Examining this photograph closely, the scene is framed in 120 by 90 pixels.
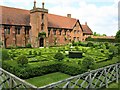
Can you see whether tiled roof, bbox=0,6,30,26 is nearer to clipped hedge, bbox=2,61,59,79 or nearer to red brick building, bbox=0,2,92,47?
red brick building, bbox=0,2,92,47

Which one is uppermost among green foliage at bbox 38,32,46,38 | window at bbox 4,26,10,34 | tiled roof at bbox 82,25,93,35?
tiled roof at bbox 82,25,93,35

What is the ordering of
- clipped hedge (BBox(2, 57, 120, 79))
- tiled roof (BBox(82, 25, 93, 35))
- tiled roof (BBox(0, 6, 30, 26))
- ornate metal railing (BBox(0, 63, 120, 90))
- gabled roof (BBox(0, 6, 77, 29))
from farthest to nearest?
tiled roof (BBox(82, 25, 93, 35)) < gabled roof (BBox(0, 6, 77, 29)) < tiled roof (BBox(0, 6, 30, 26)) < clipped hedge (BBox(2, 57, 120, 79)) < ornate metal railing (BBox(0, 63, 120, 90))

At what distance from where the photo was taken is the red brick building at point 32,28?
37375mm

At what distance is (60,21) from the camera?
51.1 meters

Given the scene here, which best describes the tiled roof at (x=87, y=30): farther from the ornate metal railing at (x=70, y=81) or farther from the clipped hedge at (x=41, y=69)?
the ornate metal railing at (x=70, y=81)

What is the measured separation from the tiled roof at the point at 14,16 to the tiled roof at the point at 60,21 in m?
6.88

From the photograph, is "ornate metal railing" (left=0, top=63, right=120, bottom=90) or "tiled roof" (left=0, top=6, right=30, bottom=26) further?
"tiled roof" (left=0, top=6, right=30, bottom=26)

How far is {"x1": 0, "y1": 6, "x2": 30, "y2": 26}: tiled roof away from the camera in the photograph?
3755cm

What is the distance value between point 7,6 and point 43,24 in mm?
9666

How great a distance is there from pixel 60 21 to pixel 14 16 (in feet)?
51.1

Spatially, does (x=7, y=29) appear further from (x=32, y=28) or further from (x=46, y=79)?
(x=46, y=79)

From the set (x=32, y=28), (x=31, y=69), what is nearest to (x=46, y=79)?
(x=31, y=69)

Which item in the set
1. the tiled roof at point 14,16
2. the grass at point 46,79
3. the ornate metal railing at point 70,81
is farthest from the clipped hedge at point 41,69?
the tiled roof at point 14,16

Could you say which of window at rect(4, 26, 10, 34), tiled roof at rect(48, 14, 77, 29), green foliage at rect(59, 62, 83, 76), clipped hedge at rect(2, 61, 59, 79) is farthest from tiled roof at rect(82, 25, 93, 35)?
clipped hedge at rect(2, 61, 59, 79)
